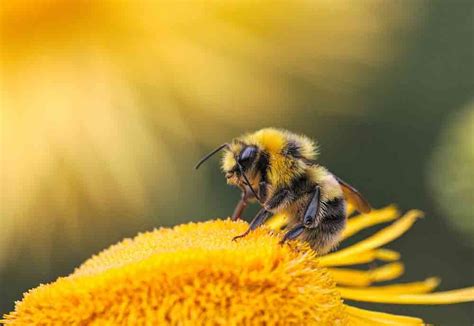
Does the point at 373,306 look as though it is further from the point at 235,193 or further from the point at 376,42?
the point at 376,42

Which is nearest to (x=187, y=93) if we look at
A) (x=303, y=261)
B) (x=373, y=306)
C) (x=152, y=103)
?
(x=152, y=103)

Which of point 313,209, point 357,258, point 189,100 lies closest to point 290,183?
point 313,209

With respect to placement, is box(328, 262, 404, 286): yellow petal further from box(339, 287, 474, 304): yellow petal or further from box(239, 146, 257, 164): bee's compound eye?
box(239, 146, 257, 164): bee's compound eye

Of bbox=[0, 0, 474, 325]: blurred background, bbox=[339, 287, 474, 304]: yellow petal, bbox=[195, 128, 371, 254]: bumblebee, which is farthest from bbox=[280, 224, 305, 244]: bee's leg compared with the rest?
bbox=[0, 0, 474, 325]: blurred background

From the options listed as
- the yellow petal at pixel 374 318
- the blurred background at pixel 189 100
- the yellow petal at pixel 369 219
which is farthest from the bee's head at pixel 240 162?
the blurred background at pixel 189 100

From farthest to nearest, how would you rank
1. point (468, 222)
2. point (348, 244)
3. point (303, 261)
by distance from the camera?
point (348, 244), point (468, 222), point (303, 261)

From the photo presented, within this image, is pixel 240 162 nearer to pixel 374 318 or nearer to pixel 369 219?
pixel 374 318

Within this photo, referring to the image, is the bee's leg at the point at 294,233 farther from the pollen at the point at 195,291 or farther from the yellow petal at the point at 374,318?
the yellow petal at the point at 374,318
